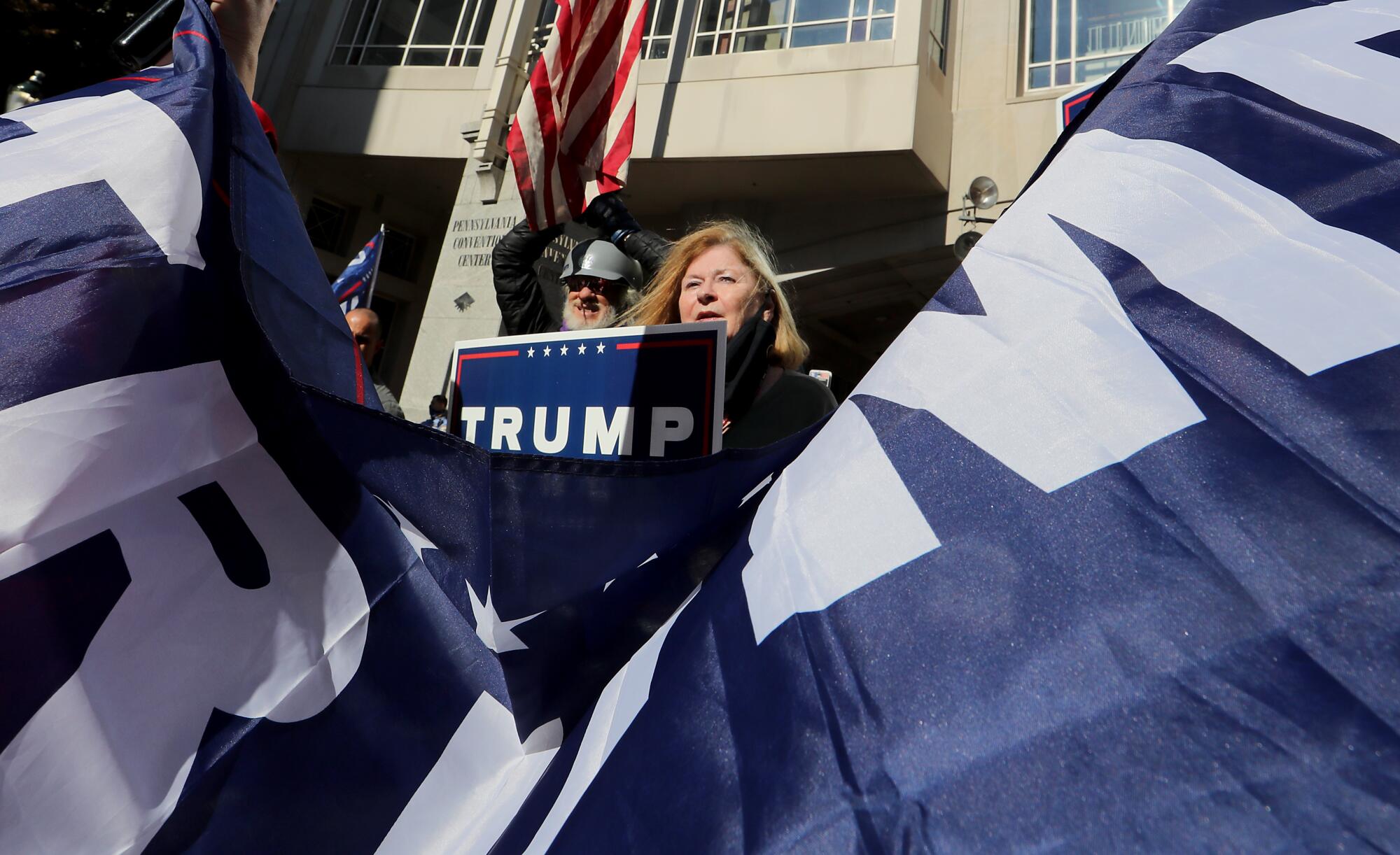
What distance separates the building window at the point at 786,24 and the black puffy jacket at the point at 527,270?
268 inches

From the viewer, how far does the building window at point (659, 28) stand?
9852 millimetres

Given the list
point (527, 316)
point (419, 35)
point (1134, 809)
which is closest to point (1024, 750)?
point (1134, 809)

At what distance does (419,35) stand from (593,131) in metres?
7.40

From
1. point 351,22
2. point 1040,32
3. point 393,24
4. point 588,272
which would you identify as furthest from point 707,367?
point 351,22

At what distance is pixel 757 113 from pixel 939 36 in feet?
7.51

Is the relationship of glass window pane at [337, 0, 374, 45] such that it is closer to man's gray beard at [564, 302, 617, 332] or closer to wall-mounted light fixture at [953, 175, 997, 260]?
wall-mounted light fixture at [953, 175, 997, 260]

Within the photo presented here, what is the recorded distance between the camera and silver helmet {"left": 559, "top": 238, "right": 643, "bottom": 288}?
9.23ft

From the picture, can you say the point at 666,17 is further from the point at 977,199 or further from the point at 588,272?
the point at 588,272

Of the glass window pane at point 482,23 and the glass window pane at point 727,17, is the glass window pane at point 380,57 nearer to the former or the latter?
the glass window pane at point 482,23

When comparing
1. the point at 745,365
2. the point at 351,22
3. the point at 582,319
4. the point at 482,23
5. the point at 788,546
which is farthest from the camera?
the point at 351,22

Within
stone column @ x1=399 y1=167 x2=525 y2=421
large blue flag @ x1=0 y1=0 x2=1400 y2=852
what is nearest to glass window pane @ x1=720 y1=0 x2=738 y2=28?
stone column @ x1=399 y1=167 x2=525 y2=421

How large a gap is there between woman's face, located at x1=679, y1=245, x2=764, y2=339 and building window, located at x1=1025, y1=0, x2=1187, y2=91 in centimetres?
855

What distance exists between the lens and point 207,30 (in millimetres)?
1502

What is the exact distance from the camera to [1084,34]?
9.09m
